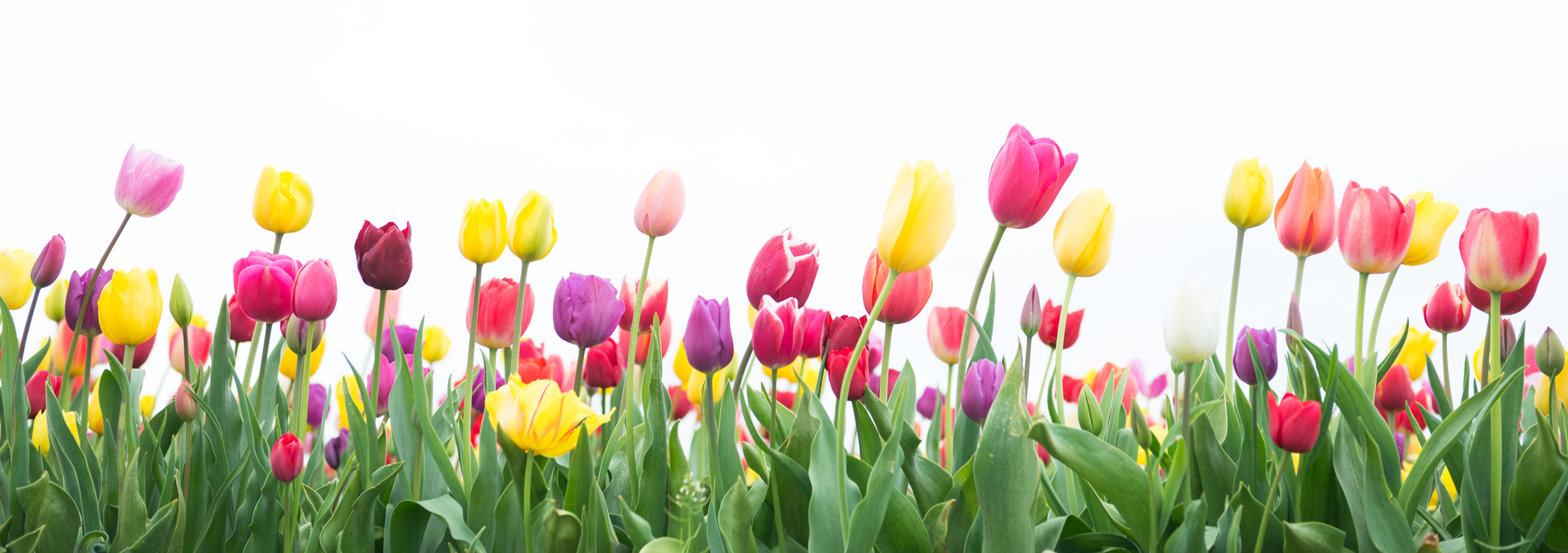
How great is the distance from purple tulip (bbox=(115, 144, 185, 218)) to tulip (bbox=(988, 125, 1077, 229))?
162 centimetres

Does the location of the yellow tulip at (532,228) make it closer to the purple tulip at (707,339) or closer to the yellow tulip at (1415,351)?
the purple tulip at (707,339)

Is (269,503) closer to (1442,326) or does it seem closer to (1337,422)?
(1337,422)

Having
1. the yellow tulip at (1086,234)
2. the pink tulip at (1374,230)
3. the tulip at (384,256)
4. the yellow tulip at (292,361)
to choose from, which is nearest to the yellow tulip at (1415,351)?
the pink tulip at (1374,230)

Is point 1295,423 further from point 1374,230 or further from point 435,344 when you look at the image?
point 435,344

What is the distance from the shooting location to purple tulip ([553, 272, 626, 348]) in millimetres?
1542

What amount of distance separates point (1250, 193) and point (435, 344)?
2132mm

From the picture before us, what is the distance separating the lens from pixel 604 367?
2.13 m

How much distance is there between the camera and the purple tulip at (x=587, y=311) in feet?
5.06

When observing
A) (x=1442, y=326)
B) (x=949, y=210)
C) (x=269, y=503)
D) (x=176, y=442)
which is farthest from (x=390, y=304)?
(x=1442, y=326)

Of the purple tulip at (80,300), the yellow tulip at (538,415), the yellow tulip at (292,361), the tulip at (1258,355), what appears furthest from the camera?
the yellow tulip at (292,361)

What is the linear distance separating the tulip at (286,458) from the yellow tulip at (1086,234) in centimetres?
115

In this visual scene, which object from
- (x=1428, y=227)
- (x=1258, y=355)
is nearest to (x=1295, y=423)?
(x=1258, y=355)

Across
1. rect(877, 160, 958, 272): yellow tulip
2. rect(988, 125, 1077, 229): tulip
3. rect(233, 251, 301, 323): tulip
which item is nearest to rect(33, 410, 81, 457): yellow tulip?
rect(233, 251, 301, 323): tulip

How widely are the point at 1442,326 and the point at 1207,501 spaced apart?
910 millimetres
